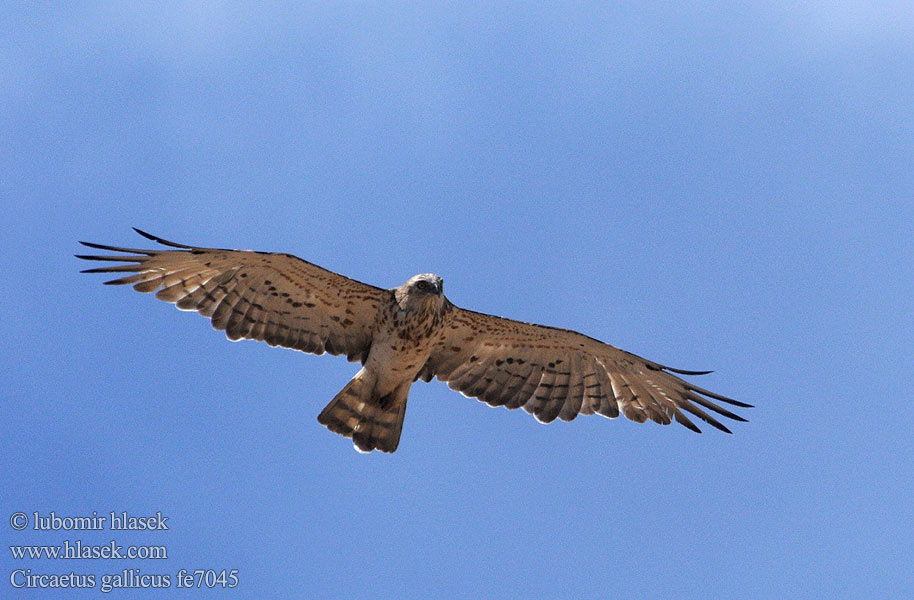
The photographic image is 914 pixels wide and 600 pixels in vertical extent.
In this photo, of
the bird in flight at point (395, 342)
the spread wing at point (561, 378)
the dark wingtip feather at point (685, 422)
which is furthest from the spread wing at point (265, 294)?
the dark wingtip feather at point (685, 422)

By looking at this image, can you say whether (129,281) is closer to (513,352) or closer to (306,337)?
(306,337)

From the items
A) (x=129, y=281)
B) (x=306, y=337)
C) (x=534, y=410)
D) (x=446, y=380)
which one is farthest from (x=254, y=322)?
(x=534, y=410)

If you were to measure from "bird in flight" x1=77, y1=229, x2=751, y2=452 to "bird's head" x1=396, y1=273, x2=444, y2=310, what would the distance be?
1 cm

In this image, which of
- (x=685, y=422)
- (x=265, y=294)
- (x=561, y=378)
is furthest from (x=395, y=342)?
(x=685, y=422)

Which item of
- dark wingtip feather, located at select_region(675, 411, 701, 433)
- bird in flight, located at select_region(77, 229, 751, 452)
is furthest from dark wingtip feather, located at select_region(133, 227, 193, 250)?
dark wingtip feather, located at select_region(675, 411, 701, 433)

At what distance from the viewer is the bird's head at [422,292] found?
40.6 feet

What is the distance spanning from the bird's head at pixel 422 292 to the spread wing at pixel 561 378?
1.06m

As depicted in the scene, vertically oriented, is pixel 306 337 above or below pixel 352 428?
above

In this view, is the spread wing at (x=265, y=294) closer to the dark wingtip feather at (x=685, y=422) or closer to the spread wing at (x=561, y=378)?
the spread wing at (x=561, y=378)

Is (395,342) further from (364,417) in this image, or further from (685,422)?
(685,422)

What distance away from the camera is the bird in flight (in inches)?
498

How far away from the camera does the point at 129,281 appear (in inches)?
494

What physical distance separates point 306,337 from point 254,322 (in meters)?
0.64

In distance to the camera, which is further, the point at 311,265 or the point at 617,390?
the point at 617,390
